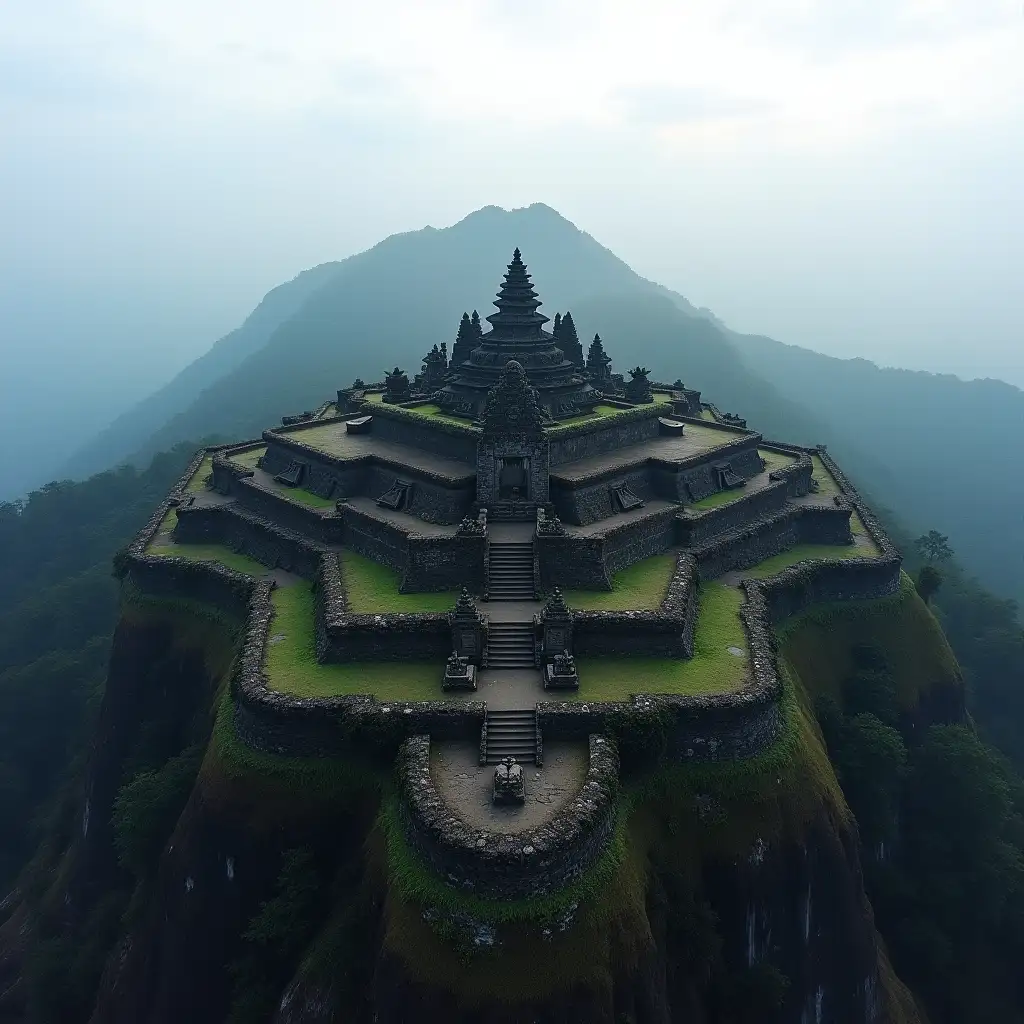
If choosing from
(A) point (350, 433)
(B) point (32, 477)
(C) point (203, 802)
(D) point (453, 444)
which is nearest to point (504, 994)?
(C) point (203, 802)

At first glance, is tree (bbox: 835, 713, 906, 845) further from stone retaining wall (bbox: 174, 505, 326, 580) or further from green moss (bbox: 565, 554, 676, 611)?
stone retaining wall (bbox: 174, 505, 326, 580)

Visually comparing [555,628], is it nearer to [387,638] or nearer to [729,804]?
[387,638]

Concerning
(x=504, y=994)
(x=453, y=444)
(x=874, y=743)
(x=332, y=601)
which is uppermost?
(x=453, y=444)

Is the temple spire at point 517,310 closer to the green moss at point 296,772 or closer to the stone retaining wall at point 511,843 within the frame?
the green moss at point 296,772

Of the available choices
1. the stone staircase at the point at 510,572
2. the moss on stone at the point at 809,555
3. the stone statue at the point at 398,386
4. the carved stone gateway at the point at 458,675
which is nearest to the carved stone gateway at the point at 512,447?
the stone staircase at the point at 510,572

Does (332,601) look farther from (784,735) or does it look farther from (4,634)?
(4,634)

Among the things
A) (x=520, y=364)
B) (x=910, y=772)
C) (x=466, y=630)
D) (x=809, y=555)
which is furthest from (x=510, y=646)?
(x=809, y=555)
